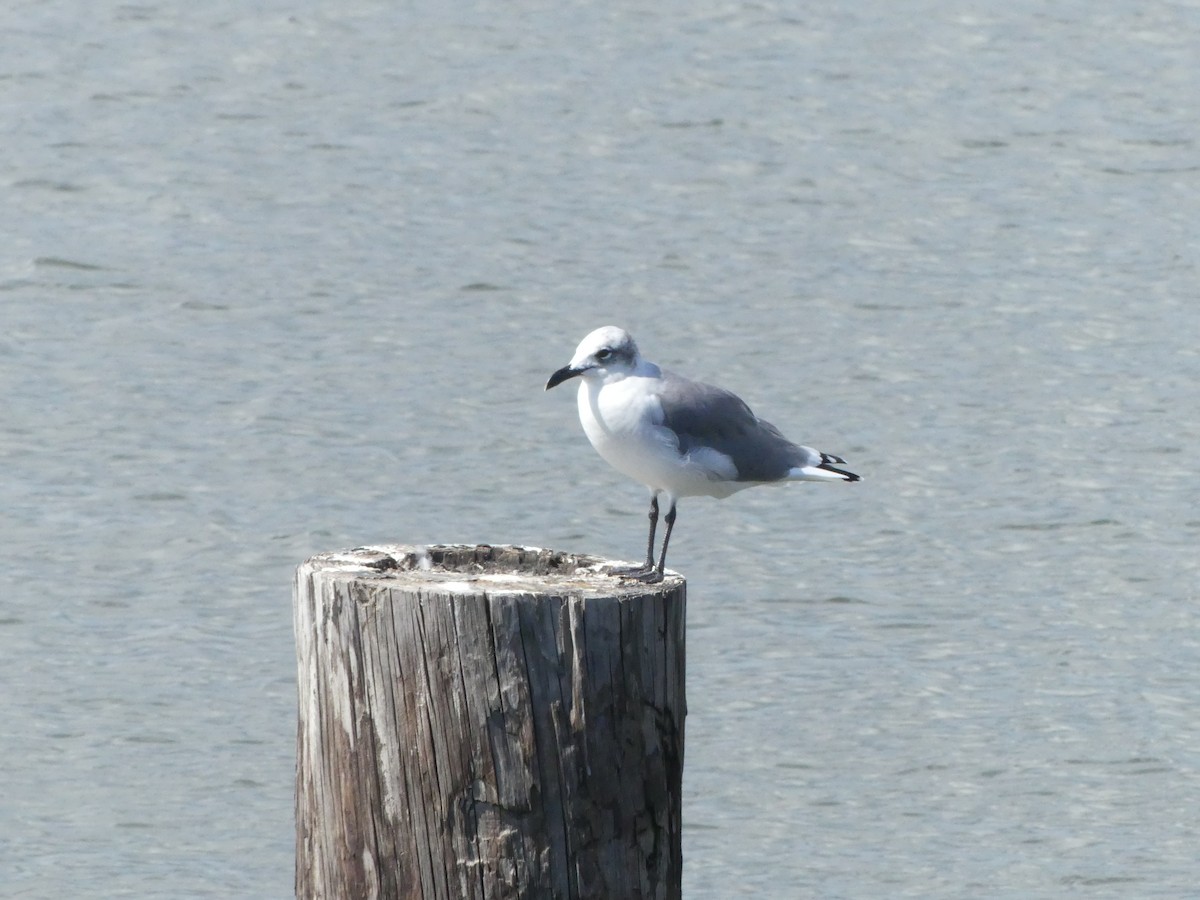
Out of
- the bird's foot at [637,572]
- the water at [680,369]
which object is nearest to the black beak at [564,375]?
the bird's foot at [637,572]

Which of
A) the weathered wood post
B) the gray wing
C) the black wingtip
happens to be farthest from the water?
the weathered wood post

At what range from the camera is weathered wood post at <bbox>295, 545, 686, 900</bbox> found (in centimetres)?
416

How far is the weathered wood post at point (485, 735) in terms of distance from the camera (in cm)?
416

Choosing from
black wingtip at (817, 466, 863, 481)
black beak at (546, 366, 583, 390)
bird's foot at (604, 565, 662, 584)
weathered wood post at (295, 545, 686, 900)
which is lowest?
weathered wood post at (295, 545, 686, 900)

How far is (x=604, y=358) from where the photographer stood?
523cm

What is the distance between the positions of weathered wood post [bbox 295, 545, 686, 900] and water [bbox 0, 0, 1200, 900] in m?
3.00

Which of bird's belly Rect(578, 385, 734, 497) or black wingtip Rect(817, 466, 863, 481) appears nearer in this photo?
bird's belly Rect(578, 385, 734, 497)

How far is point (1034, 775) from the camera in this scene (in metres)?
8.13

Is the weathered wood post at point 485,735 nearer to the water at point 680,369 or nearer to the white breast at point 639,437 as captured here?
the white breast at point 639,437

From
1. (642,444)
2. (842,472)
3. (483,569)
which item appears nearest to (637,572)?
(483,569)

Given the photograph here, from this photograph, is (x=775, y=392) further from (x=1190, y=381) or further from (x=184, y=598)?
(x=184, y=598)

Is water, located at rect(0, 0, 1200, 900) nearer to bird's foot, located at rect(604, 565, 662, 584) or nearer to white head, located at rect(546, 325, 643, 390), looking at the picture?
white head, located at rect(546, 325, 643, 390)

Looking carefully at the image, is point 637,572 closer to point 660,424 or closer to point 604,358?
point 660,424

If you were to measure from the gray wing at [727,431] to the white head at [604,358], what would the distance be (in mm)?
109
